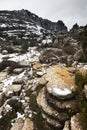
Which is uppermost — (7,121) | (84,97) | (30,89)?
(84,97)

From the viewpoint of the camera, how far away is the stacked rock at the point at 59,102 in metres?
14.5

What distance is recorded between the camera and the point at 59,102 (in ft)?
48.8

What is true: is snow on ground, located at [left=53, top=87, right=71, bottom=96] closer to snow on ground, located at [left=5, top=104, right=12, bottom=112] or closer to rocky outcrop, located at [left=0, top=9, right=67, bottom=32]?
snow on ground, located at [left=5, top=104, right=12, bottom=112]

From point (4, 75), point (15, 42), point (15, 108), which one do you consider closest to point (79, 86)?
point (15, 108)

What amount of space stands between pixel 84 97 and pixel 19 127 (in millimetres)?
4714

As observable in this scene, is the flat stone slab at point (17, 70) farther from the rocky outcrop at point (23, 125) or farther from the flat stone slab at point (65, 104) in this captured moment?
the flat stone slab at point (65, 104)

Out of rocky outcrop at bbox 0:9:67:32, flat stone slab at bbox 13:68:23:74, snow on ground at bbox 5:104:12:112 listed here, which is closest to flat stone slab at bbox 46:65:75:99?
snow on ground at bbox 5:104:12:112

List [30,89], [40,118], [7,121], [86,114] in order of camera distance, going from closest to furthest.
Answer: [86,114] < [40,118] < [7,121] < [30,89]

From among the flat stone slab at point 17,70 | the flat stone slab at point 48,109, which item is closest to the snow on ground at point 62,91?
the flat stone slab at point 48,109

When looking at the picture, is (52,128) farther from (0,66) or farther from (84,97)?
(0,66)

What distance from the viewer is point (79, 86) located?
1491 centimetres

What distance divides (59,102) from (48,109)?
2.89 feet

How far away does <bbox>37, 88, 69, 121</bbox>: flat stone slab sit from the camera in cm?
1449

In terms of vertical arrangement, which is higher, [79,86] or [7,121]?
[79,86]
